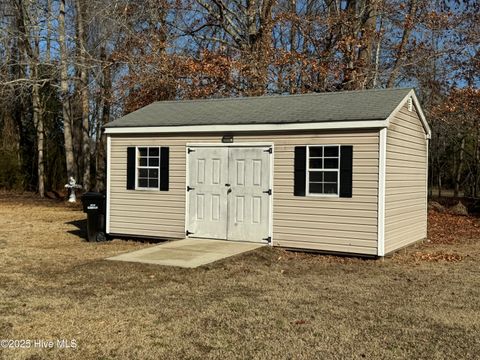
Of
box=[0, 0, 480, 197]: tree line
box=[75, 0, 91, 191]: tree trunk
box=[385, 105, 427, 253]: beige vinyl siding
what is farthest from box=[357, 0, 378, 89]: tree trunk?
box=[75, 0, 91, 191]: tree trunk

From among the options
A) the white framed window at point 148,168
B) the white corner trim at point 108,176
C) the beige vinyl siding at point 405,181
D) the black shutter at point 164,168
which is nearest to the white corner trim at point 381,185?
the beige vinyl siding at point 405,181

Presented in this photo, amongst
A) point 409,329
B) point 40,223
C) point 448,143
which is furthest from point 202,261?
point 448,143

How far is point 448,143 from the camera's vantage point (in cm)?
3098

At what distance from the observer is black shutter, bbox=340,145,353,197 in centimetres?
1042

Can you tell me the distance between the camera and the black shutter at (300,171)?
10898mm

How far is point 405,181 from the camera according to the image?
1181 centimetres

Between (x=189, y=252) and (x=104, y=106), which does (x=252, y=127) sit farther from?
(x=104, y=106)

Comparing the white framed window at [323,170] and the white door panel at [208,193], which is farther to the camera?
the white door panel at [208,193]

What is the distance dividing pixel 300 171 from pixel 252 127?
4.54ft

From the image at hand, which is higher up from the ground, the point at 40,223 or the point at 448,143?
the point at 448,143

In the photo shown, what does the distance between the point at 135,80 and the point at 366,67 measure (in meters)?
8.68

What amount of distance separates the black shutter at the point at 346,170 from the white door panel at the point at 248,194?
160cm

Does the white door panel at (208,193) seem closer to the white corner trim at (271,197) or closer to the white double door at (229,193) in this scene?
the white double door at (229,193)

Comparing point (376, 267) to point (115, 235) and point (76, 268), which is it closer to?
point (76, 268)
